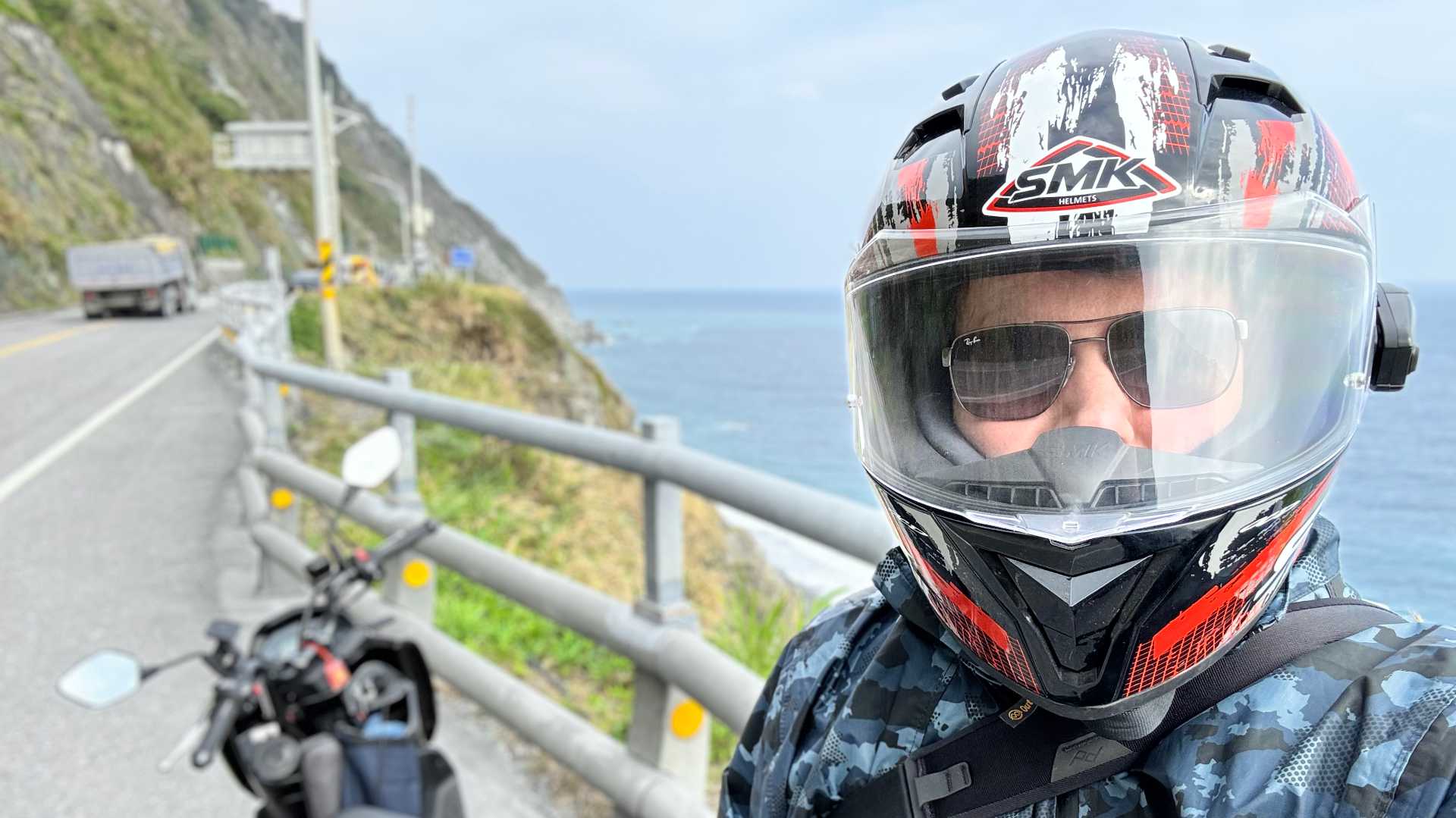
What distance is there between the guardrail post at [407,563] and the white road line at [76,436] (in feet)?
15.1

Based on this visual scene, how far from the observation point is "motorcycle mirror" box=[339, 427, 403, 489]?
8.76 ft

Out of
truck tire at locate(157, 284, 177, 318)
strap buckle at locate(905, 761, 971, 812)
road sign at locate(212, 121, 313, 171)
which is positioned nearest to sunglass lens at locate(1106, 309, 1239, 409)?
strap buckle at locate(905, 761, 971, 812)

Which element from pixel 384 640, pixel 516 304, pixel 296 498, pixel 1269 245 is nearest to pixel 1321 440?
pixel 1269 245

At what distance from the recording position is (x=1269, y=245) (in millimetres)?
1318

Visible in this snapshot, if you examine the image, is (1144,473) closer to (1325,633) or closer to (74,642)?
(1325,633)

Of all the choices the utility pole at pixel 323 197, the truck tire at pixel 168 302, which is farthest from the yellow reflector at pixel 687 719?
the truck tire at pixel 168 302

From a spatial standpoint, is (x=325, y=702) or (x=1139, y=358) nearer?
(x=1139, y=358)

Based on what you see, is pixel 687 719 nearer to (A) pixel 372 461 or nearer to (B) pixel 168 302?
(A) pixel 372 461

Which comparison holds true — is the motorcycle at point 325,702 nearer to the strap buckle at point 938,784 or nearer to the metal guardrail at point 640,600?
the metal guardrail at point 640,600

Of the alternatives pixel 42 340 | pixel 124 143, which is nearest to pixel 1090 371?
pixel 42 340

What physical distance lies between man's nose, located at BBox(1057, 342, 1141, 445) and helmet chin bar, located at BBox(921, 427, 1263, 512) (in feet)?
0.08

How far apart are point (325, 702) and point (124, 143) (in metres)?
50.2

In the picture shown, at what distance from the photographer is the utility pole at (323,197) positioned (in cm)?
1590

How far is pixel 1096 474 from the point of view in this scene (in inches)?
49.4
